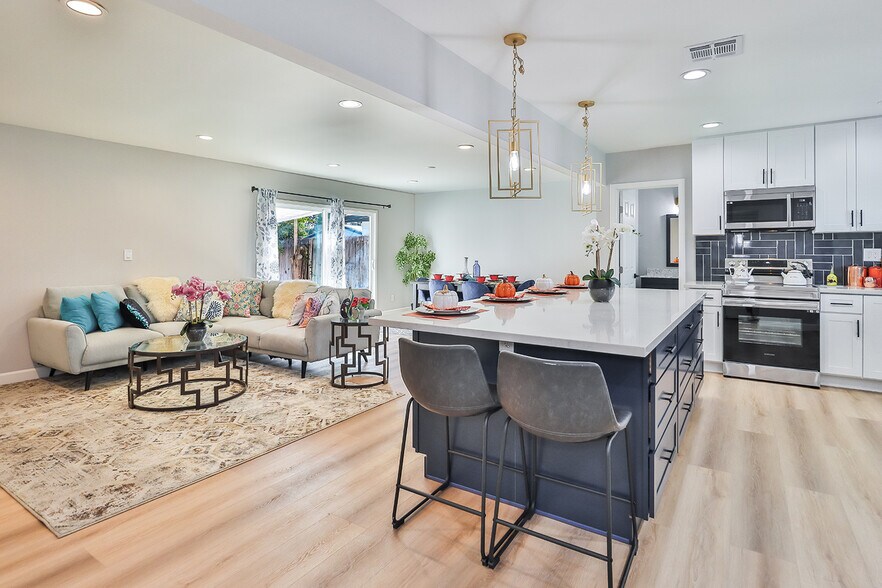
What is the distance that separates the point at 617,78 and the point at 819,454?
2.83 m

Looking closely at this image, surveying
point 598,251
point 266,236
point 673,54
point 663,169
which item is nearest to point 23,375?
point 266,236

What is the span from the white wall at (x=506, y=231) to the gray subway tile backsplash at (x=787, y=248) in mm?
2201

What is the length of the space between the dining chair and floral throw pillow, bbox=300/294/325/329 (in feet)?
8.38

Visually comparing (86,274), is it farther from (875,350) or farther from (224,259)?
(875,350)

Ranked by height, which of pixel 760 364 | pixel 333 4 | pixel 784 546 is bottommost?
pixel 784 546

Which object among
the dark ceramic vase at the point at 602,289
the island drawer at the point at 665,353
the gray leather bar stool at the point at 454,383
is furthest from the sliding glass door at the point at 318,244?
the island drawer at the point at 665,353

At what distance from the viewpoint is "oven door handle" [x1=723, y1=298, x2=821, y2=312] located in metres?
4.32

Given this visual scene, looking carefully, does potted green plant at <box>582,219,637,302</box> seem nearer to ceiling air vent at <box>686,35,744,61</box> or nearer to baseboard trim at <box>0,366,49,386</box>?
ceiling air vent at <box>686,35,744,61</box>

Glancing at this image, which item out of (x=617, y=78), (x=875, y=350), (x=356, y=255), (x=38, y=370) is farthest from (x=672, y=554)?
(x=356, y=255)

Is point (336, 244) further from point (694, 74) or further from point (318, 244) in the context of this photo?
point (694, 74)

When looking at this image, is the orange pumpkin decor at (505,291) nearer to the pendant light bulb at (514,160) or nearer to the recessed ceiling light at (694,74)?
the pendant light bulb at (514,160)

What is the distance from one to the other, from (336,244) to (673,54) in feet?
18.7

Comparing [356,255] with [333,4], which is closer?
[333,4]

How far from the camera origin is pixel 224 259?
20.8 feet
